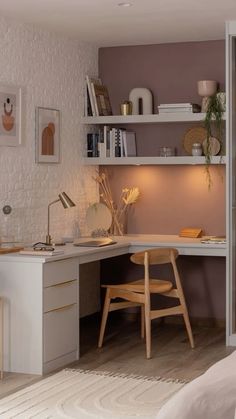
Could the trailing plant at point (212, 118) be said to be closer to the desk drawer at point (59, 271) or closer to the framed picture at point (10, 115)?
the framed picture at point (10, 115)

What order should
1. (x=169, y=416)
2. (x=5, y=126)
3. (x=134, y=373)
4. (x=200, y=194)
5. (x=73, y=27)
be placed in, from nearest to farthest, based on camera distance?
1. (x=169, y=416)
2. (x=134, y=373)
3. (x=5, y=126)
4. (x=73, y=27)
5. (x=200, y=194)

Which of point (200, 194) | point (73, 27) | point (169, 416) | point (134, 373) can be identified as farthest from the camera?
point (200, 194)

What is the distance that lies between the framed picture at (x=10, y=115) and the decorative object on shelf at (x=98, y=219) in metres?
1.11

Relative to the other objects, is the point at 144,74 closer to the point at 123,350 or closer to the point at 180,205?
the point at 180,205

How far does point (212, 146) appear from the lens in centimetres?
671

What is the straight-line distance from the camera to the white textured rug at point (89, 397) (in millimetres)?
4430

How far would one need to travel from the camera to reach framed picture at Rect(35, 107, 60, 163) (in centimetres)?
630

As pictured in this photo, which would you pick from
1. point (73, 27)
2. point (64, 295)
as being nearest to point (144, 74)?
point (73, 27)

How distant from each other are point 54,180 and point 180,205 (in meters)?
1.15

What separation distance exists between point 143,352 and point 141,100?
2242mm

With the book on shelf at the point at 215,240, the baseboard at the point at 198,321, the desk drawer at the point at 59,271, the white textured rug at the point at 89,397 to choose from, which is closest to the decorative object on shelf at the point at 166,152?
the book on shelf at the point at 215,240

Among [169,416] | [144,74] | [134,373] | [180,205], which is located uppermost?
[144,74]

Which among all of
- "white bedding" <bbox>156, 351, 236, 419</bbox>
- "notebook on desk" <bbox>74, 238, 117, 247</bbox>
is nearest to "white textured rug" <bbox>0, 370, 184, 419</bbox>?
"notebook on desk" <bbox>74, 238, 117, 247</bbox>

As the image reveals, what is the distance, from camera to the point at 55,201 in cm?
619
